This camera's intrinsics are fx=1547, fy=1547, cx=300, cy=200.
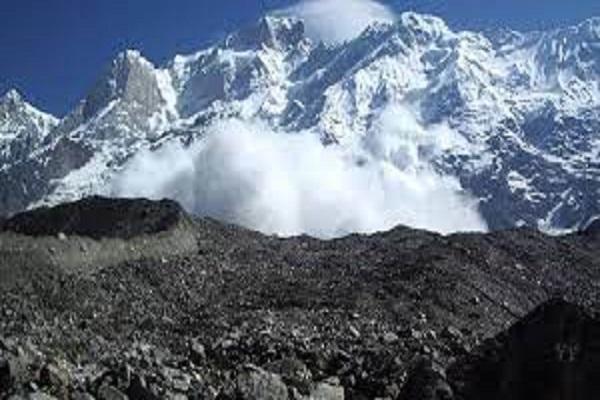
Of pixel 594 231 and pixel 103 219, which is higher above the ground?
pixel 594 231

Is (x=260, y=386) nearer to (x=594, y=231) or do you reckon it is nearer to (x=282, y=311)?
(x=282, y=311)

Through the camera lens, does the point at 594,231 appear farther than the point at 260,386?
Yes

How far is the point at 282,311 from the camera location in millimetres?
56031

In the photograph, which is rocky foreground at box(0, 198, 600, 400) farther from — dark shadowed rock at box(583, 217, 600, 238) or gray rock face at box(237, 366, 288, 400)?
dark shadowed rock at box(583, 217, 600, 238)

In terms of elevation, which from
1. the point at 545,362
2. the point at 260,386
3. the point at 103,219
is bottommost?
the point at 260,386

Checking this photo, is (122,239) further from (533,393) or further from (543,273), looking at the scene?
(533,393)

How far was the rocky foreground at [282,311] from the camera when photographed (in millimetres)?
28547

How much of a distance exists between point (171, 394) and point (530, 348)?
734 cm

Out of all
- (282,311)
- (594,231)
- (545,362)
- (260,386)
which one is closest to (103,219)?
(282,311)

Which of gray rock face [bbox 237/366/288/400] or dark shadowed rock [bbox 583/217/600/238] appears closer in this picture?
gray rock face [bbox 237/366/288/400]

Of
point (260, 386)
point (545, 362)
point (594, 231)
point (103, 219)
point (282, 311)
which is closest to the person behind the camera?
point (545, 362)

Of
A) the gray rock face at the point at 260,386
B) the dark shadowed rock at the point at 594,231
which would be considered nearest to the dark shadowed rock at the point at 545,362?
the gray rock face at the point at 260,386

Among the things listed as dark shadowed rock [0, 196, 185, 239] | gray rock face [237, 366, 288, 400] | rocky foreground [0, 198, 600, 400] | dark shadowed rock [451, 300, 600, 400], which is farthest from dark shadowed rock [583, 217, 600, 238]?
dark shadowed rock [451, 300, 600, 400]

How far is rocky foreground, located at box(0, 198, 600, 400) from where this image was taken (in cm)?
2855
